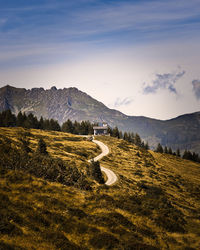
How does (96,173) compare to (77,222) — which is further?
(96,173)

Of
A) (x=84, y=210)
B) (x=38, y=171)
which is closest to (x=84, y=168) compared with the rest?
(x=38, y=171)

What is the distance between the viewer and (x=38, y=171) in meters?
28.8

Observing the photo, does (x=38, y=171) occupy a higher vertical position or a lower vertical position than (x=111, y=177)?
higher

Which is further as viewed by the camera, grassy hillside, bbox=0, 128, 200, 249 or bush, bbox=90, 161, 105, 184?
bush, bbox=90, 161, 105, 184

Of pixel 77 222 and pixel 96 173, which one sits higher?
pixel 77 222

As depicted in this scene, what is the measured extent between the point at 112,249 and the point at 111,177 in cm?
3365

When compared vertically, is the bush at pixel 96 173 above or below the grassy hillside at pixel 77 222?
below

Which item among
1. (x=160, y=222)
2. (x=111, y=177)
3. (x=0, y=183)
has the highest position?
(x=0, y=183)

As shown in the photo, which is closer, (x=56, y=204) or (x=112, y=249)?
(x=112, y=249)

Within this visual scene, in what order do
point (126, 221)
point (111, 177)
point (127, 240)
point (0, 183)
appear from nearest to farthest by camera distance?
point (127, 240)
point (126, 221)
point (0, 183)
point (111, 177)

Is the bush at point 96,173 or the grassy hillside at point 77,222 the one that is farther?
the bush at point 96,173

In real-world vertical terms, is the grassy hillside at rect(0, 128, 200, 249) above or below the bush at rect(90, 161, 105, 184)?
above

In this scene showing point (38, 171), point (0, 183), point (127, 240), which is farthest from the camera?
point (38, 171)

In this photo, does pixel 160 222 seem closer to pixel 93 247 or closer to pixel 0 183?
pixel 93 247
